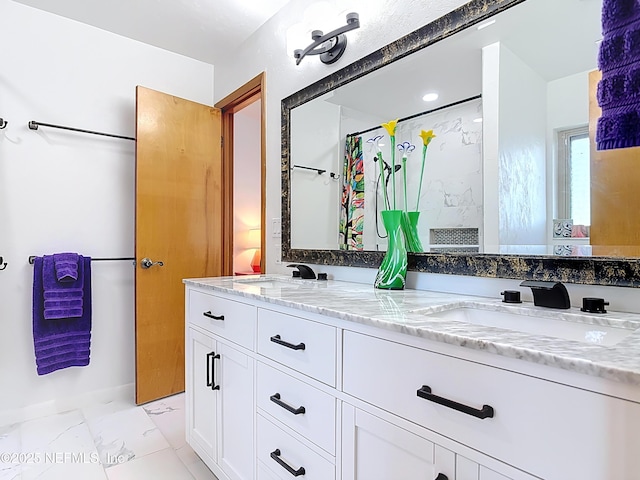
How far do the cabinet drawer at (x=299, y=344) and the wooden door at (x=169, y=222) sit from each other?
1.47 m

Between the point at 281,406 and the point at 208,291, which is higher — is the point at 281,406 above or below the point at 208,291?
below

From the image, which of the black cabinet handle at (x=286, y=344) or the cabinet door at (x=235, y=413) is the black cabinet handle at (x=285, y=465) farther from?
the black cabinet handle at (x=286, y=344)

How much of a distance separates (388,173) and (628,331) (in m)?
1.01

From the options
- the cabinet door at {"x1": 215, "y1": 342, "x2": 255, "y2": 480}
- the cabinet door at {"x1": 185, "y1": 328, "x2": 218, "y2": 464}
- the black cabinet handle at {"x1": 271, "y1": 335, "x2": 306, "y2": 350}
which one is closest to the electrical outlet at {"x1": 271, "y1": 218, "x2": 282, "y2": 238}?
the cabinet door at {"x1": 185, "y1": 328, "x2": 218, "y2": 464}

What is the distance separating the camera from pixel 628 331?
819mm

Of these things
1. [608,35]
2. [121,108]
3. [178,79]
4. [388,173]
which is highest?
[178,79]

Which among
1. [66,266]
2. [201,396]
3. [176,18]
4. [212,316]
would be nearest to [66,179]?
[66,266]

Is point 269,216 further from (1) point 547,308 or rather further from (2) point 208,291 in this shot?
(1) point 547,308

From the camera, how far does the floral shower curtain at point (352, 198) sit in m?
1.75

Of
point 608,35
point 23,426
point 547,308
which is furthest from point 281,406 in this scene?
point 23,426

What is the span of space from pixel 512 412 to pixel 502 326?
48cm

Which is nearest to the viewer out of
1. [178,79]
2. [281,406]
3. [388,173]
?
[281,406]

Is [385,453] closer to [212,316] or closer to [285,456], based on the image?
[285,456]

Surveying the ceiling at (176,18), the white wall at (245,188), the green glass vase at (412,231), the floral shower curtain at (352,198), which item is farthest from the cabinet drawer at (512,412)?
the white wall at (245,188)
